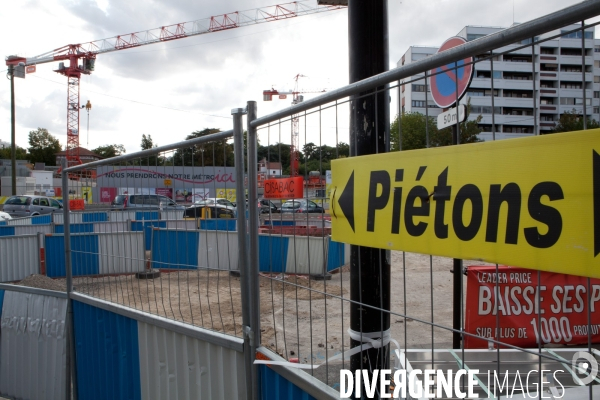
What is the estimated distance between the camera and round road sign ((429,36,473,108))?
1594 mm

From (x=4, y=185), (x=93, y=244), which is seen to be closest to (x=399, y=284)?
(x=93, y=244)

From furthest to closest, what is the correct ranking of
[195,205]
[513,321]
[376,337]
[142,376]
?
[513,321] → [142,376] → [195,205] → [376,337]

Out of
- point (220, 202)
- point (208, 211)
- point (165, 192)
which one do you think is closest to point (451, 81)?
point (220, 202)

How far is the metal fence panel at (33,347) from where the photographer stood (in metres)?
4.73

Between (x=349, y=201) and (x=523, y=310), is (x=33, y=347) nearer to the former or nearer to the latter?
(x=349, y=201)

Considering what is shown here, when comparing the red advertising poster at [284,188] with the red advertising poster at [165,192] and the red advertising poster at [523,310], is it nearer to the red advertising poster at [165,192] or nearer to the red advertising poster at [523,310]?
the red advertising poster at [165,192]

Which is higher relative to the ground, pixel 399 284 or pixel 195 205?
pixel 195 205

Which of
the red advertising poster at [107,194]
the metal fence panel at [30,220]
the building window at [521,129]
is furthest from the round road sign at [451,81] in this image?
the metal fence panel at [30,220]

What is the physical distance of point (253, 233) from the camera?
2.66 metres

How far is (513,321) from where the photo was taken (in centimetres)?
Result: 490

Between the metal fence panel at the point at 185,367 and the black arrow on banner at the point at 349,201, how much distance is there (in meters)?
1.34

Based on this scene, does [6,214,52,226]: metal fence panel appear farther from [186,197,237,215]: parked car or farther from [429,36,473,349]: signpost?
[429,36,473,349]: signpost

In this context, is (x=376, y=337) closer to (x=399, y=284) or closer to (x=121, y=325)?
(x=121, y=325)

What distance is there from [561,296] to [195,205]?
13.0 feet
